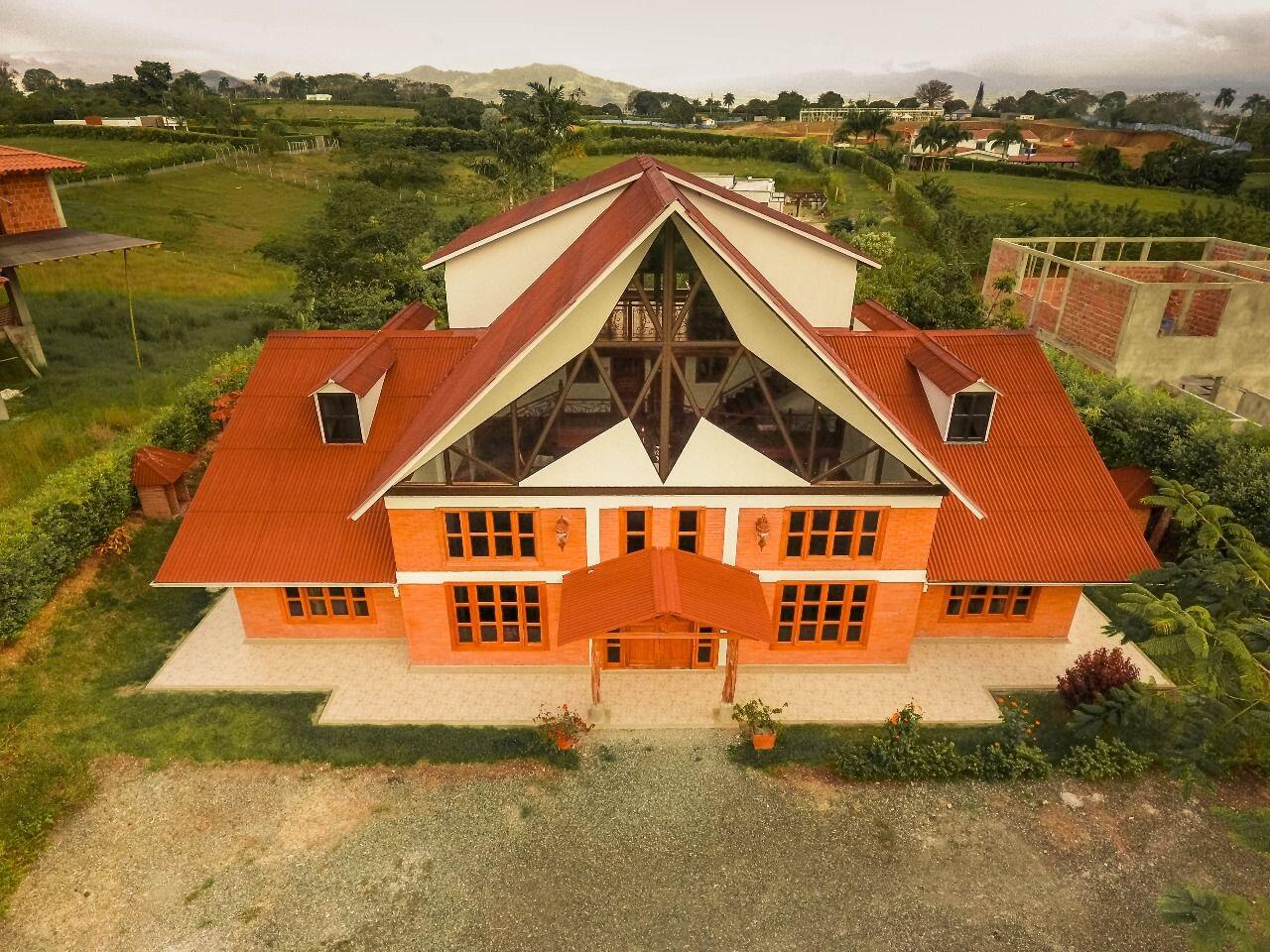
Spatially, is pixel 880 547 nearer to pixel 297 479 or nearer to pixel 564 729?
pixel 564 729

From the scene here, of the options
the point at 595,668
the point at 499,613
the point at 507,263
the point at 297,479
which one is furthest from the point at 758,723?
the point at 507,263

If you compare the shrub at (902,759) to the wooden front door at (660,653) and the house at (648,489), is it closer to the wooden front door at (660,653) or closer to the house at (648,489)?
the house at (648,489)

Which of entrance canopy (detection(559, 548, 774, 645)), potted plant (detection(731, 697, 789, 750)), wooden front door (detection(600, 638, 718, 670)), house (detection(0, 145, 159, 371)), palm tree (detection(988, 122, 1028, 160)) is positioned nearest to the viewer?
entrance canopy (detection(559, 548, 774, 645))

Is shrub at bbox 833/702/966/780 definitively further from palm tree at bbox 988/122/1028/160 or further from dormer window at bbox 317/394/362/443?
palm tree at bbox 988/122/1028/160

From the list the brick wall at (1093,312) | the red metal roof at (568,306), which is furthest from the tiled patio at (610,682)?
the brick wall at (1093,312)

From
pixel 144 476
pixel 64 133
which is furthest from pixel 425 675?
pixel 64 133

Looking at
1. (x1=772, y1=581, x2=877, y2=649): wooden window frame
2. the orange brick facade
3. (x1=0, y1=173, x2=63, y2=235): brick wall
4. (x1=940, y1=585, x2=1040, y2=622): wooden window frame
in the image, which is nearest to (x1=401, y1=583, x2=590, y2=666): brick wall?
the orange brick facade
